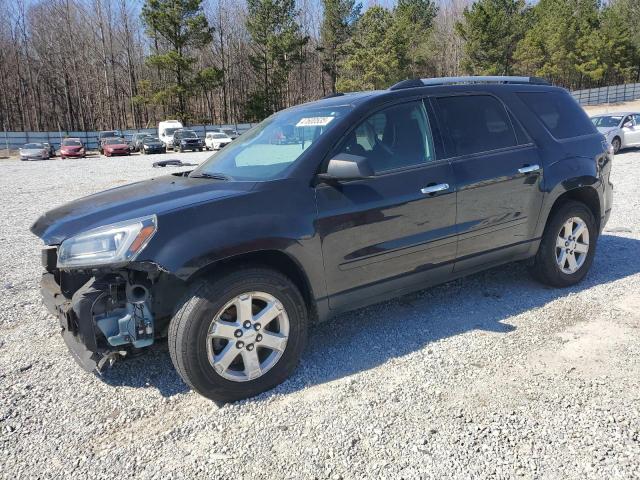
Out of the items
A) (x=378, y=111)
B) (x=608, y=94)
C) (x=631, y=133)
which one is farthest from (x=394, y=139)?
(x=608, y=94)

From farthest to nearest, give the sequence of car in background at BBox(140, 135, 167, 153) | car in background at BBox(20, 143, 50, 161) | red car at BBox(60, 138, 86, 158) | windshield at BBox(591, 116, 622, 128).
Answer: car in background at BBox(140, 135, 167, 153) → red car at BBox(60, 138, 86, 158) → car in background at BBox(20, 143, 50, 161) → windshield at BBox(591, 116, 622, 128)

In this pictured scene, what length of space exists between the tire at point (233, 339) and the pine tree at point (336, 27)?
178 ft

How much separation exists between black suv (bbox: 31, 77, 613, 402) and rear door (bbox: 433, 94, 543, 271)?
0.01 m

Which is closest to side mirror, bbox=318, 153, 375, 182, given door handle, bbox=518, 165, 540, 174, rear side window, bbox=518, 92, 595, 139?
door handle, bbox=518, 165, 540, 174

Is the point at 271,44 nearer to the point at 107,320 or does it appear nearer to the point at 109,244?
the point at 109,244

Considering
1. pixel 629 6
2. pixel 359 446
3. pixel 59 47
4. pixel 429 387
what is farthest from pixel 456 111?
pixel 629 6

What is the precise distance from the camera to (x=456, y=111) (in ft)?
12.7

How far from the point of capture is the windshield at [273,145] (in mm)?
3383

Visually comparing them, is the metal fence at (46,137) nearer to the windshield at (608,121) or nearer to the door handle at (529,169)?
the windshield at (608,121)

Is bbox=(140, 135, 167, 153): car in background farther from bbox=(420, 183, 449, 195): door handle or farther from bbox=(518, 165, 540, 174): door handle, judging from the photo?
bbox=(420, 183, 449, 195): door handle

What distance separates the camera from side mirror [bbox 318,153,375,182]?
306 cm

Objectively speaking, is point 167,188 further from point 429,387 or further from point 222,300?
point 429,387

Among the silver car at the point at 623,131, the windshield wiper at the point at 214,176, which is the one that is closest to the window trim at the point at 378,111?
the windshield wiper at the point at 214,176

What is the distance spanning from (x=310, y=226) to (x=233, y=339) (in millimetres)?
807
